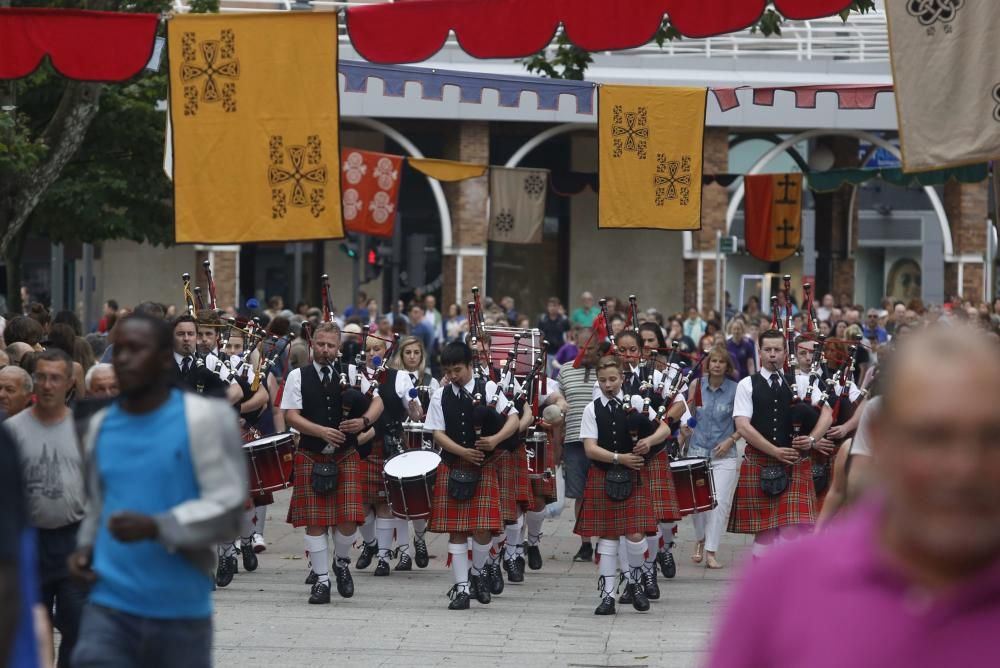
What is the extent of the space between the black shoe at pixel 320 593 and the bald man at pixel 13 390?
13.2 feet

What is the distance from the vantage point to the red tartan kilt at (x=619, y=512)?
10.7 metres

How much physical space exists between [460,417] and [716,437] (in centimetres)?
293

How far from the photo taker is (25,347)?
1080 centimetres

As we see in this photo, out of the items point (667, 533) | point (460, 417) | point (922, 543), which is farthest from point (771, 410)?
point (922, 543)

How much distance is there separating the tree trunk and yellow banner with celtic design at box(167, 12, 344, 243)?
19.5 feet

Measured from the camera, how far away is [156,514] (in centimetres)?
457

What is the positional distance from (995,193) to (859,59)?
2504 centimetres

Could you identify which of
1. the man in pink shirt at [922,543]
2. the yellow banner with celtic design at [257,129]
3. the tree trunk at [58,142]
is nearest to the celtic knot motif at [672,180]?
the yellow banner with celtic design at [257,129]

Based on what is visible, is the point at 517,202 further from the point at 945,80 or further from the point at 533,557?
the point at 945,80

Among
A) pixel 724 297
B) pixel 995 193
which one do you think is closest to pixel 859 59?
pixel 724 297

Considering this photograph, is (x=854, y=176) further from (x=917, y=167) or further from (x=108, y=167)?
(x=917, y=167)

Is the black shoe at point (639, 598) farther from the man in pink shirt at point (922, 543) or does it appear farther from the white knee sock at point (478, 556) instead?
the man in pink shirt at point (922, 543)

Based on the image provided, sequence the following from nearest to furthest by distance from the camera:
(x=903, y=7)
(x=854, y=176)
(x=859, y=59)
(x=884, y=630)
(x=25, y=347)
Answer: (x=884, y=630)
(x=903, y=7)
(x=25, y=347)
(x=854, y=176)
(x=859, y=59)

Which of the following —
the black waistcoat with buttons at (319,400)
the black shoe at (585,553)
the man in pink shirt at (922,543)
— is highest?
the man in pink shirt at (922,543)
